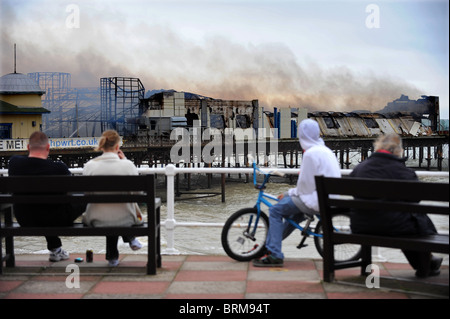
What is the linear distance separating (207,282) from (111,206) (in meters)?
0.92

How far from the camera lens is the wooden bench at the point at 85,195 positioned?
435cm

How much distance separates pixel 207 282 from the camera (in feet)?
14.0

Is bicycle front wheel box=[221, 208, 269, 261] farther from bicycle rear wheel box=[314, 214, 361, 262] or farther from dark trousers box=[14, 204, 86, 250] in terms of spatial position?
dark trousers box=[14, 204, 86, 250]

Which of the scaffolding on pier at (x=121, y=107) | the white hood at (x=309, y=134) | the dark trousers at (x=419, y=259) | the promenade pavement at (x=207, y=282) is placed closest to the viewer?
the promenade pavement at (x=207, y=282)

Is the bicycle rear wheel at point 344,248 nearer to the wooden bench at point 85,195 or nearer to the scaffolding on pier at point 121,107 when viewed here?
the wooden bench at point 85,195

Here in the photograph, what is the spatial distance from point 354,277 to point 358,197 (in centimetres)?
65

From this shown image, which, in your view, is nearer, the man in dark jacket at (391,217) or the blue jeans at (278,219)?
the man in dark jacket at (391,217)

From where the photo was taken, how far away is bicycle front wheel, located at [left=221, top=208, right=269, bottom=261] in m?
5.04

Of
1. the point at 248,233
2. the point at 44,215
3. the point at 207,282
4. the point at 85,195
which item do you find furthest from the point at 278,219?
the point at 44,215

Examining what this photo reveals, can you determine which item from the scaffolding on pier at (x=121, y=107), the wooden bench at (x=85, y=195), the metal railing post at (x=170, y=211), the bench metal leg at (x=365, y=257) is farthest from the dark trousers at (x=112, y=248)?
the scaffolding on pier at (x=121, y=107)

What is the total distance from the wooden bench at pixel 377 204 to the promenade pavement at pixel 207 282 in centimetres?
24

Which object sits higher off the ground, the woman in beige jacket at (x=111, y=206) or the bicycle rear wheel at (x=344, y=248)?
the woman in beige jacket at (x=111, y=206)

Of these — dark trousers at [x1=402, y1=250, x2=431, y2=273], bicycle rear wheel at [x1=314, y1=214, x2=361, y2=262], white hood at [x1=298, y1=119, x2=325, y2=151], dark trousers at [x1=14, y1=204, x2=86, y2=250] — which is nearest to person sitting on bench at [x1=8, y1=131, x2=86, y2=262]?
dark trousers at [x1=14, y1=204, x2=86, y2=250]

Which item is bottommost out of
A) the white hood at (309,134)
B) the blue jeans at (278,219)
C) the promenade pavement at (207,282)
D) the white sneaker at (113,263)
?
the promenade pavement at (207,282)
